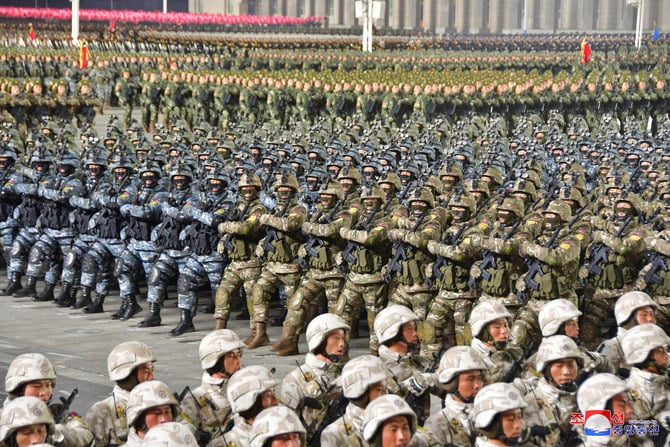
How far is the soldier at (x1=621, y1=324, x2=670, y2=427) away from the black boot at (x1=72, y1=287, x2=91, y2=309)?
920 centimetres

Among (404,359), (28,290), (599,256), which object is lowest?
(28,290)

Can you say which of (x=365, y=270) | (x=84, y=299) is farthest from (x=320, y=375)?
(x=84, y=299)

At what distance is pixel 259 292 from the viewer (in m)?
15.8

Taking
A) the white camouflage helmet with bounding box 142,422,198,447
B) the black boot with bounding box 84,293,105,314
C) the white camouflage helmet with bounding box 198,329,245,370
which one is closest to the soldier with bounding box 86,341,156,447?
the white camouflage helmet with bounding box 198,329,245,370

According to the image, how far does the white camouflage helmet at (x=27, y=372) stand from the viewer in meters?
9.52

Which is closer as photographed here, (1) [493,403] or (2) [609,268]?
(1) [493,403]

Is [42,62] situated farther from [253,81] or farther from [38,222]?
[38,222]

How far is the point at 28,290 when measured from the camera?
18.8m

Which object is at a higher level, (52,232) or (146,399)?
(146,399)

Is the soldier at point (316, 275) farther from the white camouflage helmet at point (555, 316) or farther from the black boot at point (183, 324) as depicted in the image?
the white camouflage helmet at point (555, 316)

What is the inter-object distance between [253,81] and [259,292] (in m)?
20.4

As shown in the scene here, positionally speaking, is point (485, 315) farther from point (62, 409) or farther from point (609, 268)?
point (609, 268)

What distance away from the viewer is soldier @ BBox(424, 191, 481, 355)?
14.2 meters

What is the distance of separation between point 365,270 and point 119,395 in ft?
18.3
